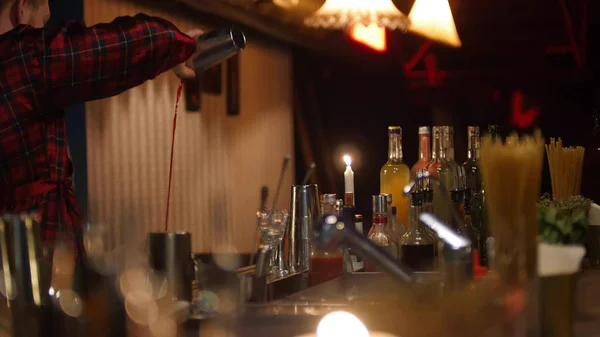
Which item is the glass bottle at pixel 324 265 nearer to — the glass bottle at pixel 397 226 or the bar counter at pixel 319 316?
the glass bottle at pixel 397 226

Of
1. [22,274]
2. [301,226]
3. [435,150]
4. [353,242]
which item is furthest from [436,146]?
[22,274]

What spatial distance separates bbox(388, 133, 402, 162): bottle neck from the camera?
1.89 meters

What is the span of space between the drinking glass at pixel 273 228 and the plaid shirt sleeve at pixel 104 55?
615 mm

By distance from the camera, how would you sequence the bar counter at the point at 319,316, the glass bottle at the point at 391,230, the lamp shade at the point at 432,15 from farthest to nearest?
the lamp shade at the point at 432,15, the glass bottle at the point at 391,230, the bar counter at the point at 319,316

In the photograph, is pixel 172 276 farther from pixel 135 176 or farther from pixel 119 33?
pixel 135 176

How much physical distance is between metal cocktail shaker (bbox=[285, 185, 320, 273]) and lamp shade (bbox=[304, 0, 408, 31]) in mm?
643

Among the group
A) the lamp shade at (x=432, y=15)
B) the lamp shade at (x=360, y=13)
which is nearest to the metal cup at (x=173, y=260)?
the lamp shade at (x=360, y=13)

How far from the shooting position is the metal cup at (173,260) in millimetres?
1178

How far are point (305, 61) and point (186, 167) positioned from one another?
1.85 metres

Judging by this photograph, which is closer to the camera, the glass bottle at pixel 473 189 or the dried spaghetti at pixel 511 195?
the dried spaghetti at pixel 511 195

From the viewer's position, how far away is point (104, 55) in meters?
1.96

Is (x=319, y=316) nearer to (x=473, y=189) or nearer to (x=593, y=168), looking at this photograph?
(x=473, y=189)

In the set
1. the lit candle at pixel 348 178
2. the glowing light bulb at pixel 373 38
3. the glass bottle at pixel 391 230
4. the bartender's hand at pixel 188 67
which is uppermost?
the glowing light bulb at pixel 373 38

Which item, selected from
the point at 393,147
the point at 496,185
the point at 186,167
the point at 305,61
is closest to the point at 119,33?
the point at 393,147
